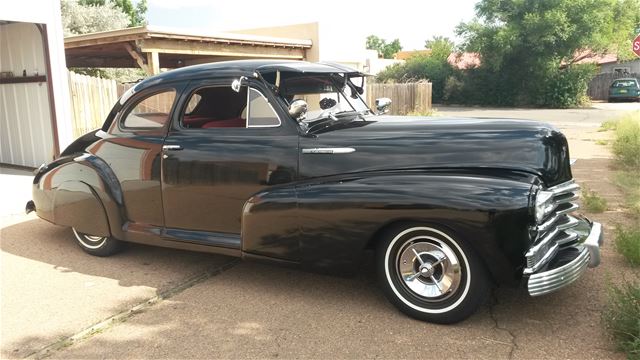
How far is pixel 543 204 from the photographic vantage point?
11.8ft

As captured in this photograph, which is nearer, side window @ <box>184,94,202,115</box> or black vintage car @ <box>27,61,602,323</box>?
black vintage car @ <box>27,61,602,323</box>

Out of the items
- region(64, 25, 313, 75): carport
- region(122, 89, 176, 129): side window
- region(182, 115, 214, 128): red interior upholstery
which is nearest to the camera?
region(182, 115, 214, 128): red interior upholstery

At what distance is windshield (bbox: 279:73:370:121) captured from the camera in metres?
4.58

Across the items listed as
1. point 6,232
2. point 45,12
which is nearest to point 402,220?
point 6,232

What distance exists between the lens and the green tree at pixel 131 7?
4451 centimetres

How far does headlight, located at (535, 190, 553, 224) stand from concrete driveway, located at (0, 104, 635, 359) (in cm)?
77

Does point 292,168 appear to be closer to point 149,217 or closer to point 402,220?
point 402,220

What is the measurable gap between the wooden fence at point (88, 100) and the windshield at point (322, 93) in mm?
6896

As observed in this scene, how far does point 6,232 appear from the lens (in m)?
6.44

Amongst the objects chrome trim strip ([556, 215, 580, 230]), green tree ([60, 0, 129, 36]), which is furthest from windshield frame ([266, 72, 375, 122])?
green tree ([60, 0, 129, 36])

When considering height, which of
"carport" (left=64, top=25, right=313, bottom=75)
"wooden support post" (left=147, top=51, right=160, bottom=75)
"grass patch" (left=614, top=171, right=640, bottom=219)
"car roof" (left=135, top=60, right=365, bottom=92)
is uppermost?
"carport" (left=64, top=25, right=313, bottom=75)

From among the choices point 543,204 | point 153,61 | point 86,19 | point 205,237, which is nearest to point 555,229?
point 543,204

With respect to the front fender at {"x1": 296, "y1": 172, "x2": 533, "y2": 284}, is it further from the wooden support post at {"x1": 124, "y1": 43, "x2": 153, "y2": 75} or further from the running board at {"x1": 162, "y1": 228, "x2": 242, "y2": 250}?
the wooden support post at {"x1": 124, "y1": 43, "x2": 153, "y2": 75}

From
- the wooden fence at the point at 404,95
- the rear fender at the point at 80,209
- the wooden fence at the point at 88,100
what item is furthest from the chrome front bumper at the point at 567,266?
the wooden fence at the point at 404,95
